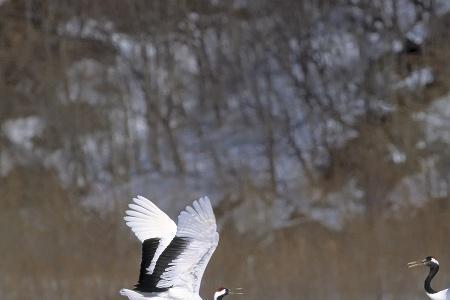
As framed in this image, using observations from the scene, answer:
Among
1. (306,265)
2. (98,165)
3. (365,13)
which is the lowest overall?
(306,265)

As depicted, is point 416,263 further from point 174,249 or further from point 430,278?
point 174,249

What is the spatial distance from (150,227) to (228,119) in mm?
6969

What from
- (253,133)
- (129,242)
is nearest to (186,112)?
(253,133)

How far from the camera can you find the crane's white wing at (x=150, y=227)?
9773 mm

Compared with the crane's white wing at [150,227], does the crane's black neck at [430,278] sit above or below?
below

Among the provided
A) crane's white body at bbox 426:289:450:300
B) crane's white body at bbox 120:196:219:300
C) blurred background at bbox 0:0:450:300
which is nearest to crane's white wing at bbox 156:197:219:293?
crane's white body at bbox 120:196:219:300

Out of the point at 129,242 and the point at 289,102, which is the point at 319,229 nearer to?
the point at 129,242

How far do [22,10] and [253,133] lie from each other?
2.96 metres

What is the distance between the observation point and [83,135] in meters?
16.3

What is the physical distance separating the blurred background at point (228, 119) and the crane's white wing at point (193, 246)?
407cm

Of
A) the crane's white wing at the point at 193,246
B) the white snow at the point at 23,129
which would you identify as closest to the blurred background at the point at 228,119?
the white snow at the point at 23,129

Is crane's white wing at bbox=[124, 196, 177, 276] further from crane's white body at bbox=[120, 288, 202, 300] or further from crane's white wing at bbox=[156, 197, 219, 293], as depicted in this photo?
crane's white wing at bbox=[156, 197, 219, 293]

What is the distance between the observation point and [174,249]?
9.11 meters

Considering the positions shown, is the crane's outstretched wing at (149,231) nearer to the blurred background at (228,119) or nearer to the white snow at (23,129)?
the blurred background at (228,119)
